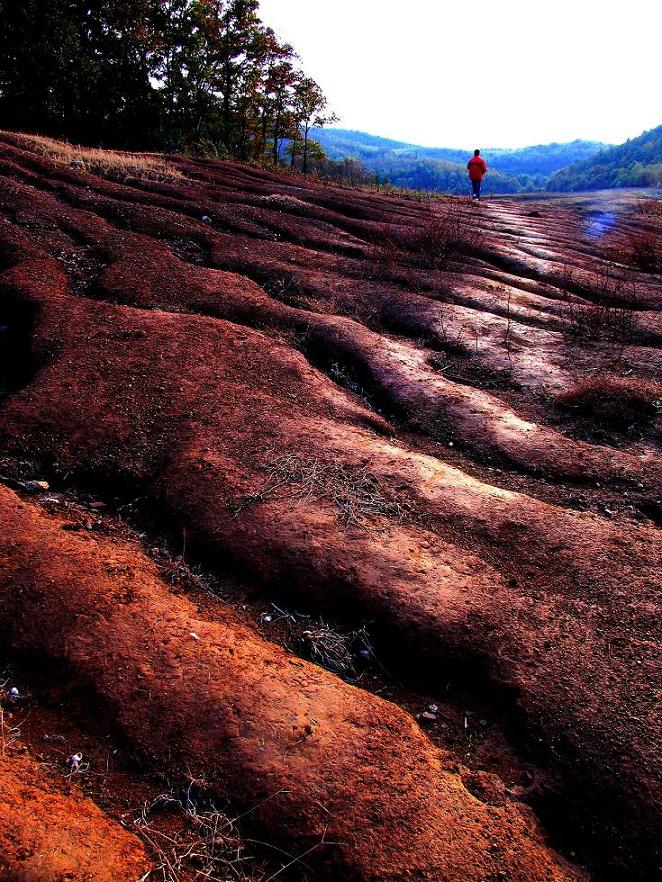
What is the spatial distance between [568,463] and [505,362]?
65.4 inches

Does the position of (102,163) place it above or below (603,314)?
above

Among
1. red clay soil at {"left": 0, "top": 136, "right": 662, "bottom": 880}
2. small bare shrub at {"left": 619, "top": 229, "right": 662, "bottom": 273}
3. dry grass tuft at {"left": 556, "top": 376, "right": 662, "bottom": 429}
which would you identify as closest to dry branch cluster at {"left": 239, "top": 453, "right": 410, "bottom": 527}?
red clay soil at {"left": 0, "top": 136, "right": 662, "bottom": 880}

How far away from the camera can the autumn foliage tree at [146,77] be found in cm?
1705

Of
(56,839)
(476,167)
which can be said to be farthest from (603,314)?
(476,167)

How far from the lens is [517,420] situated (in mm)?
3854

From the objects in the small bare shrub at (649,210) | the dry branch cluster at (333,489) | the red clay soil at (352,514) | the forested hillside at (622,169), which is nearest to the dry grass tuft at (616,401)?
the red clay soil at (352,514)

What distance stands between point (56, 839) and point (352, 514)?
65.8 inches

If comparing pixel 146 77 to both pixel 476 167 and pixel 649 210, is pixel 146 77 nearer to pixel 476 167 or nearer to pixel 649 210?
pixel 476 167

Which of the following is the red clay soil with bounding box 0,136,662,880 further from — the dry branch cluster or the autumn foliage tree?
the autumn foliage tree

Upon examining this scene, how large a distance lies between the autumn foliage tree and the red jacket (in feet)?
28.1

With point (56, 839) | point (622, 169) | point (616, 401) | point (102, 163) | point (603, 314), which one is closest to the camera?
point (56, 839)

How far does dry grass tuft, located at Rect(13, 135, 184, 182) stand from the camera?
869cm

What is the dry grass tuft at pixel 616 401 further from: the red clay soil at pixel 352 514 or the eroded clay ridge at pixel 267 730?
the eroded clay ridge at pixel 267 730

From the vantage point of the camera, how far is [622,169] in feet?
239
